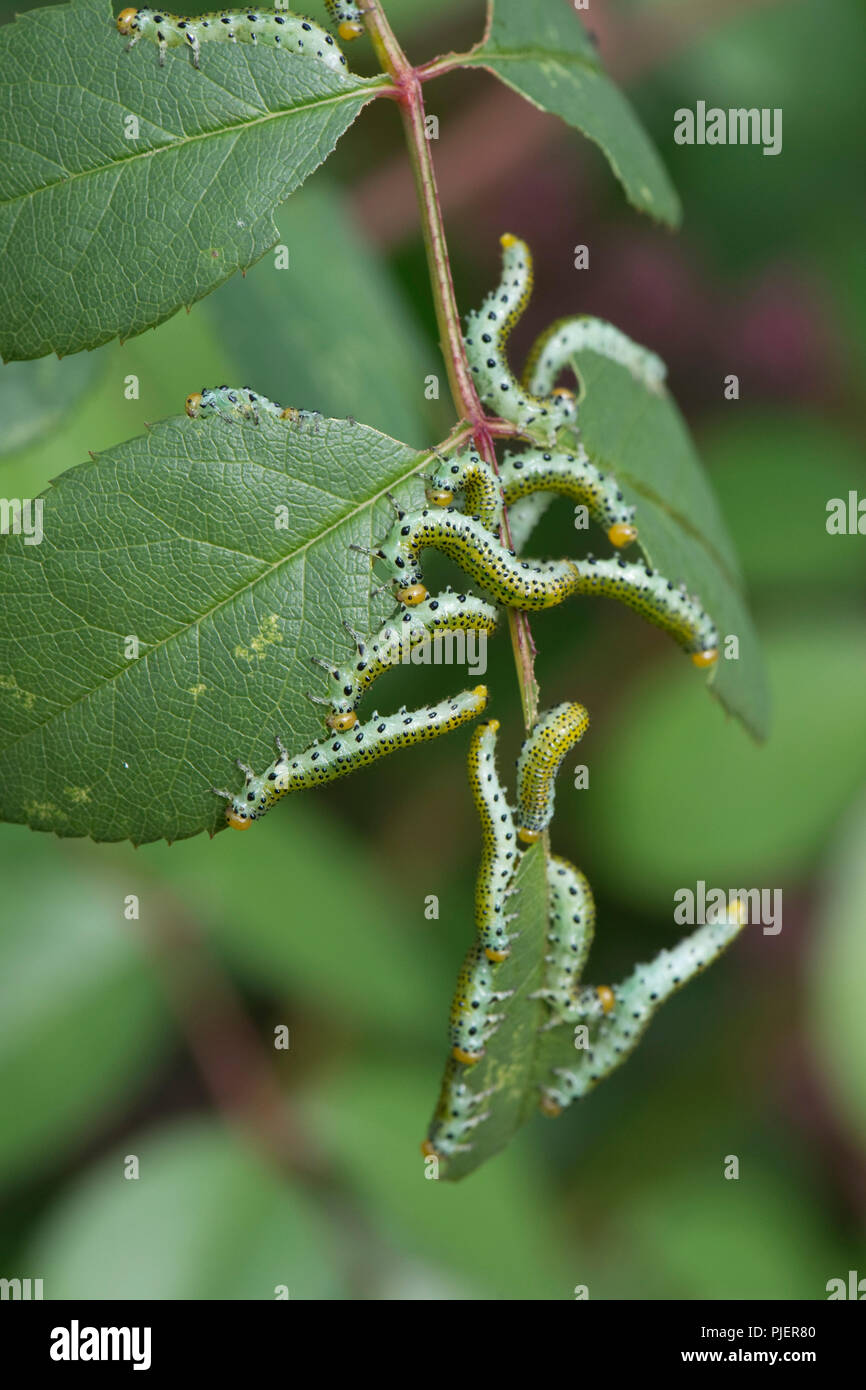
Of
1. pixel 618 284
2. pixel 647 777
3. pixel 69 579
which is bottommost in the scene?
pixel 69 579

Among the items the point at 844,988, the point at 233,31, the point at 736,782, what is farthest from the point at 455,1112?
the point at 736,782

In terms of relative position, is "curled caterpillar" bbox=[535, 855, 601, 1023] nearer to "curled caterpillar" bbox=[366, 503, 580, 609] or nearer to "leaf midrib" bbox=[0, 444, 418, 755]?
"curled caterpillar" bbox=[366, 503, 580, 609]

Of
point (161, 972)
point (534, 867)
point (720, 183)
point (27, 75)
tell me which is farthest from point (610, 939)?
point (27, 75)

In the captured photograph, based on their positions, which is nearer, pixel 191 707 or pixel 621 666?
pixel 191 707

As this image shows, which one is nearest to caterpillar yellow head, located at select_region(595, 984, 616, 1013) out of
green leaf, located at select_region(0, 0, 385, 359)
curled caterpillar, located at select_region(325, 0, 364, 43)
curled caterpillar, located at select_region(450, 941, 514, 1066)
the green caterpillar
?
curled caterpillar, located at select_region(450, 941, 514, 1066)

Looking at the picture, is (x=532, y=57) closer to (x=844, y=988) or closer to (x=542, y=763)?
(x=542, y=763)

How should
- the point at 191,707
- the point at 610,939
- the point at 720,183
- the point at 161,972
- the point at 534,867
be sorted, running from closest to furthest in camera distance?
the point at 191,707, the point at 534,867, the point at 161,972, the point at 610,939, the point at 720,183

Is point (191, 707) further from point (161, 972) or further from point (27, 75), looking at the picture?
point (161, 972)
